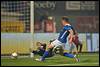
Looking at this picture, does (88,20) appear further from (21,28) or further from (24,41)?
(24,41)

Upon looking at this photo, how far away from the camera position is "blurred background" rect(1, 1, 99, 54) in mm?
21812

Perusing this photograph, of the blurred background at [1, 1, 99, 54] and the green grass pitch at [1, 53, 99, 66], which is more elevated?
the blurred background at [1, 1, 99, 54]

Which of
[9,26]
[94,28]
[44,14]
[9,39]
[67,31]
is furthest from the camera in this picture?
[44,14]

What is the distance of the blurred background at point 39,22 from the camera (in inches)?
859

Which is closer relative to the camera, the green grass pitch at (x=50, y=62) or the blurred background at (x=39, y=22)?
the green grass pitch at (x=50, y=62)

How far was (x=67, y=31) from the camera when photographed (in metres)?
14.2

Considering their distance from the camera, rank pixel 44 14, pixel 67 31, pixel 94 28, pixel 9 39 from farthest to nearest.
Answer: pixel 44 14, pixel 94 28, pixel 9 39, pixel 67 31

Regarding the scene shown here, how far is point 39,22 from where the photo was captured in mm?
45375

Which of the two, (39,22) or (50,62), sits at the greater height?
(39,22)

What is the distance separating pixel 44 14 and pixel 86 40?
24050 millimetres

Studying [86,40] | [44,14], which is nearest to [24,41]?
[86,40]

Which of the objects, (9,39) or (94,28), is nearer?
(9,39)

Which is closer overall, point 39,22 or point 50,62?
point 50,62

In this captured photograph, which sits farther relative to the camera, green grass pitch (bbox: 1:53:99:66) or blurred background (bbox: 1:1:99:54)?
blurred background (bbox: 1:1:99:54)
